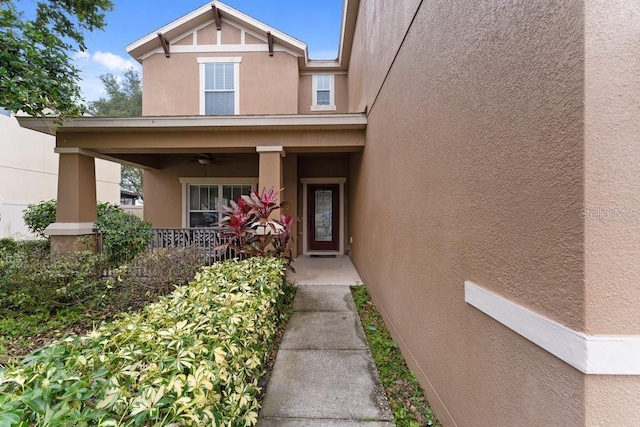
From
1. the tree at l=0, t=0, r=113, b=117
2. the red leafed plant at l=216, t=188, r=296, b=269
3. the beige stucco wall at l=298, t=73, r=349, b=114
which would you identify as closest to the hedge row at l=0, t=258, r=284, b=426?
the red leafed plant at l=216, t=188, r=296, b=269

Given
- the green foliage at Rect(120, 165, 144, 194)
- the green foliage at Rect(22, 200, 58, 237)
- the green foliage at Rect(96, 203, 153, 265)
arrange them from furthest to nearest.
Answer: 1. the green foliage at Rect(120, 165, 144, 194)
2. the green foliage at Rect(22, 200, 58, 237)
3. the green foliage at Rect(96, 203, 153, 265)

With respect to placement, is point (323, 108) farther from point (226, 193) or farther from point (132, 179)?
point (132, 179)

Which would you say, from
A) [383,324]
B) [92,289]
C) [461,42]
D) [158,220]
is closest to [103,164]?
[158,220]

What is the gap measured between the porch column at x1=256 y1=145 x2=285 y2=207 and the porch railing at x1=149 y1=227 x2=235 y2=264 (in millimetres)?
1608

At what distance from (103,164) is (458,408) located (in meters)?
20.1

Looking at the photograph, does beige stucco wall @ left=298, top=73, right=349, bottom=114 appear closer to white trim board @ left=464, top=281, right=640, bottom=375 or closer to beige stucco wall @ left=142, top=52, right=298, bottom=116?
beige stucco wall @ left=142, top=52, right=298, bottom=116

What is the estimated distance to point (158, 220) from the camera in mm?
8742

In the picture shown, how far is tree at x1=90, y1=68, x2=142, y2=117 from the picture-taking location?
21.2 metres

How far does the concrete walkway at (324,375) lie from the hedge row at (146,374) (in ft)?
1.70

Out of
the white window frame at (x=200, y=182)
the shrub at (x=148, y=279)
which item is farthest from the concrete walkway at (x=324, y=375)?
the white window frame at (x=200, y=182)

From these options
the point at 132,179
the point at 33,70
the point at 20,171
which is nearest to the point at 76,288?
the point at 33,70

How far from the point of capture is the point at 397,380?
9.29 feet

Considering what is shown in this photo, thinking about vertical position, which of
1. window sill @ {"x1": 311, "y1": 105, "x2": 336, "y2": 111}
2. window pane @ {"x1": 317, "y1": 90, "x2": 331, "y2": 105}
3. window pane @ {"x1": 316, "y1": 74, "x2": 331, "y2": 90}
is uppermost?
window pane @ {"x1": 316, "y1": 74, "x2": 331, "y2": 90}

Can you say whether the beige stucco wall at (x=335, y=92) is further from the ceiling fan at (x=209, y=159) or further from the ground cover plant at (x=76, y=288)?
the ground cover plant at (x=76, y=288)
